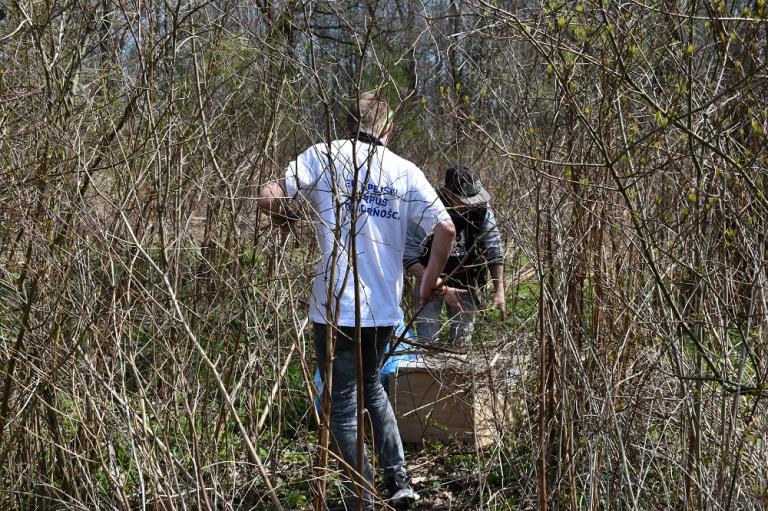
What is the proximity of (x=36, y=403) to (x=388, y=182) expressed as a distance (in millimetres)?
A: 1720

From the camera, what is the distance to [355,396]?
13.2ft

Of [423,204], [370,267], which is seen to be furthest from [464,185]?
[370,267]

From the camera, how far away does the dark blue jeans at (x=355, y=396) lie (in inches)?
154

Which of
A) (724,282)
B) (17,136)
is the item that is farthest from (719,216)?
(17,136)

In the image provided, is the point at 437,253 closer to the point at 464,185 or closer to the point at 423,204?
the point at 423,204

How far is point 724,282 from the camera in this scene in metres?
3.21

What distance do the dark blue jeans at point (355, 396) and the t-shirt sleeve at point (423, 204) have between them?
55 centimetres

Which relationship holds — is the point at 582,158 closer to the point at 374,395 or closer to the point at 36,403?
the point at 374,395

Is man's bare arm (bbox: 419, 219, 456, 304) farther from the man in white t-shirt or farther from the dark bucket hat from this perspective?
the dark bucket hat

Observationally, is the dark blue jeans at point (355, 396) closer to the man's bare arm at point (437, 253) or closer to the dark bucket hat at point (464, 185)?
the man's bare arm at point (437, 253)

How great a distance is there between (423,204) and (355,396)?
912 millimetres

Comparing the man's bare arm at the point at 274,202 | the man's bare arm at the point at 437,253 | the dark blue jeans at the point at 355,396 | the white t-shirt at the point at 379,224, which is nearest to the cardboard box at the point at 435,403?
the man's bare arm at the point at 437,253

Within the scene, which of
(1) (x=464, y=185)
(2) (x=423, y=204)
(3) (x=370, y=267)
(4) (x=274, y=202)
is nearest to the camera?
(4) (x=274, y=202)

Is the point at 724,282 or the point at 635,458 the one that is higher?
the point at 724,282
